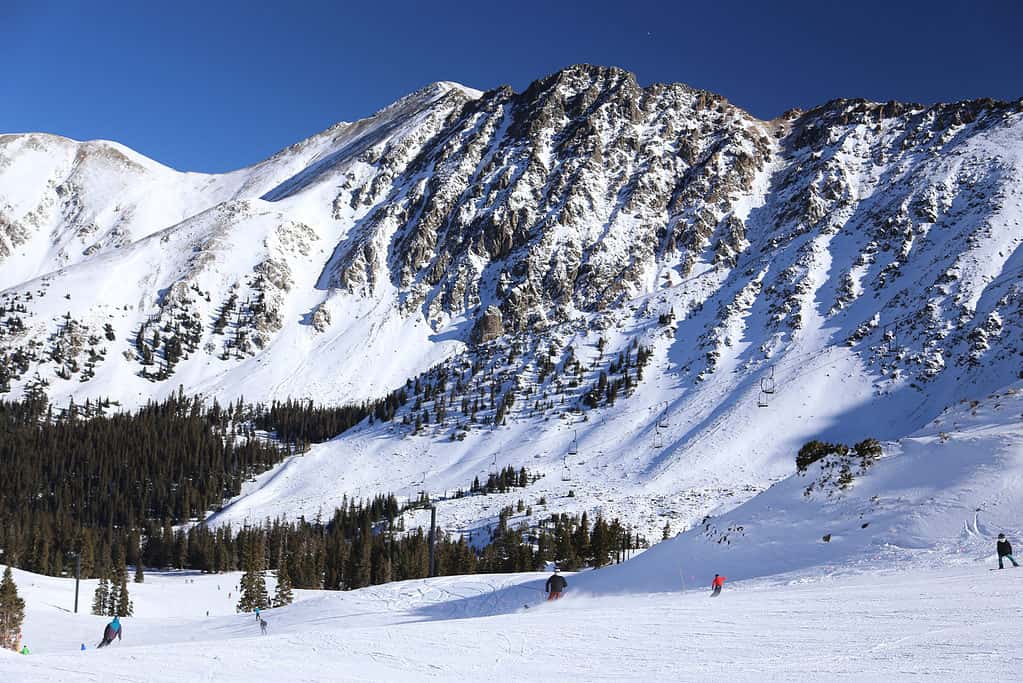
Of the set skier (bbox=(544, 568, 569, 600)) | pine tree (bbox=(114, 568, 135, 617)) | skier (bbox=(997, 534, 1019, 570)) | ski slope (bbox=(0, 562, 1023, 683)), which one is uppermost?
skier (bbox=(997, 534, 1019, 570))

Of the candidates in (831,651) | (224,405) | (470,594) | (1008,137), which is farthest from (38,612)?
(1008,137)

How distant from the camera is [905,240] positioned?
518ft

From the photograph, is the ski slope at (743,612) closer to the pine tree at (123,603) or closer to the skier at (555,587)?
the skier at (555,587)

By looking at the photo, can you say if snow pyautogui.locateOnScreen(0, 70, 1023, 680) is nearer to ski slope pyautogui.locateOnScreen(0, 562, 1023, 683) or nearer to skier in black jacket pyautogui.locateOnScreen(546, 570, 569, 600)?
ski slope pyautogui.locateOnScreen(0, 562, 1023, 683)

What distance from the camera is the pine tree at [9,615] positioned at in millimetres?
37906

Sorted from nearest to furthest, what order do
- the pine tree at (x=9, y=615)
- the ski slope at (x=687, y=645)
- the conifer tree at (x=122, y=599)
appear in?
the ski slope at (x=687, y=645) < the pine tree at (x=9, y=615) < the conifer tree at (x=122, y=599)

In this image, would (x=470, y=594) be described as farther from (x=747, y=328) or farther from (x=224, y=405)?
(x=224, y=405)

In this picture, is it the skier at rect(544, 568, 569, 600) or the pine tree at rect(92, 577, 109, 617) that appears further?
the pine tree at rect(92, 577, 109, 617)

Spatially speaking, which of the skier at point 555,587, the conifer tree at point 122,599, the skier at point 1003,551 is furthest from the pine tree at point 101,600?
the skier at point 1003,551

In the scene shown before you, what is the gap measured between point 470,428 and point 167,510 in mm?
66447

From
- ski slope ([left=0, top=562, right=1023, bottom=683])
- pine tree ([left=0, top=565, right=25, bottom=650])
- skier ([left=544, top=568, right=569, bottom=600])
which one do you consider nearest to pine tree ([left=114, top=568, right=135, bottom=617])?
pine tree ([left=0, top=565, right=25, bottom=650])

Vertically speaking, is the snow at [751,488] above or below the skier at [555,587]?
above

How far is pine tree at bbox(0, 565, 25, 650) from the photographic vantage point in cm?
3791

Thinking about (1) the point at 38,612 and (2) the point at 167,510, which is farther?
(2) the point at 167,510
